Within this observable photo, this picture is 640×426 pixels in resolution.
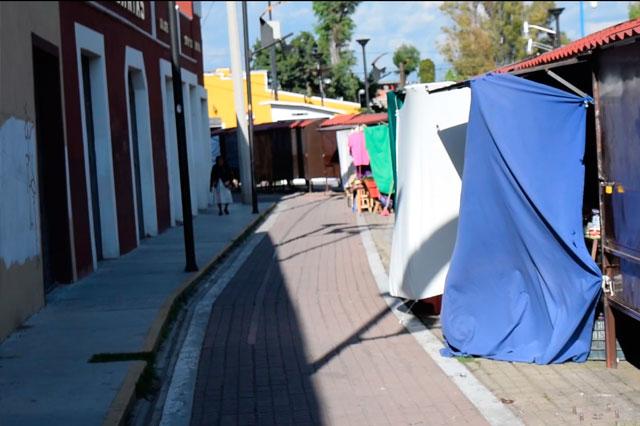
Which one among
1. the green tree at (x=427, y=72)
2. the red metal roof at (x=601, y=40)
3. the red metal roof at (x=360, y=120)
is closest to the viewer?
the red metal roof at (x=601, y=40)

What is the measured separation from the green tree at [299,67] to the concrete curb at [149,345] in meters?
59.1

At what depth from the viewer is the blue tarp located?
26.9 ft

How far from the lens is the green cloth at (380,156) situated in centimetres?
2511

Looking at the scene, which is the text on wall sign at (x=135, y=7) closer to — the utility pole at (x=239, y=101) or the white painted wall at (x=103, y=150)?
the white painted wall at (x=103, y=150)

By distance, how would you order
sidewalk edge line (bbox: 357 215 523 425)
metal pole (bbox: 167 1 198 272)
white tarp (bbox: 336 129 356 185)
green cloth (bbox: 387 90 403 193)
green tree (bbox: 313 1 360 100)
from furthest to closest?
green tree (bbox: 313 1 360 100) → white tarp (bbox: 336 129 356 185) → metal pole (bbox: 167 1 198 272) → green cloth (bbox: 387 90 403 193) → sidewalk edge line (bbox: 357 215 523 425)

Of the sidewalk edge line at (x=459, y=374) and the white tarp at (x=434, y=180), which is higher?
the white tarp at (x=434, y=180)

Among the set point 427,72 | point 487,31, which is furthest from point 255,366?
point 487,31

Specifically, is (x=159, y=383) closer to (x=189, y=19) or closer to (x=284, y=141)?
(x=189, y=19)

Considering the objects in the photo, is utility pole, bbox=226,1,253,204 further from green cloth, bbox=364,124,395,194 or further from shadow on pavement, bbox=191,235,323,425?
shadow on pavement, bbox=191,235,323,425

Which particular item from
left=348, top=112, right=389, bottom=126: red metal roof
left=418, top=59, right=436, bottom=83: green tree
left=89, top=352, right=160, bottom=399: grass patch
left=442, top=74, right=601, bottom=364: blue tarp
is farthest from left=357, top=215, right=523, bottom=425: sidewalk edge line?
left=418, top=59, right=436, bottom=83: green tree

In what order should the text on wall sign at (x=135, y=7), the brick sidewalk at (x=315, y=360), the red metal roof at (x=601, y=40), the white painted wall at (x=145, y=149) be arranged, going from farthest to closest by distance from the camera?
the white painted wall at (x=145, y=149) < the text on wall sign at (x=135, y=7) < the brick sidewalk at (x=315, y=360) < the red metal roof at (x=601, y=40)

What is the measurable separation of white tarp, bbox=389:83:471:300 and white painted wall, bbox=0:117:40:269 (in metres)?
4.23

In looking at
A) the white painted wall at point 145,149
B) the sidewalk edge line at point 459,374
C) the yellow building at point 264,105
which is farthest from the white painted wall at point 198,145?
the yellow building at point 264,105

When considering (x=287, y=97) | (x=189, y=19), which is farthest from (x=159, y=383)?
(x=287, y=97)
